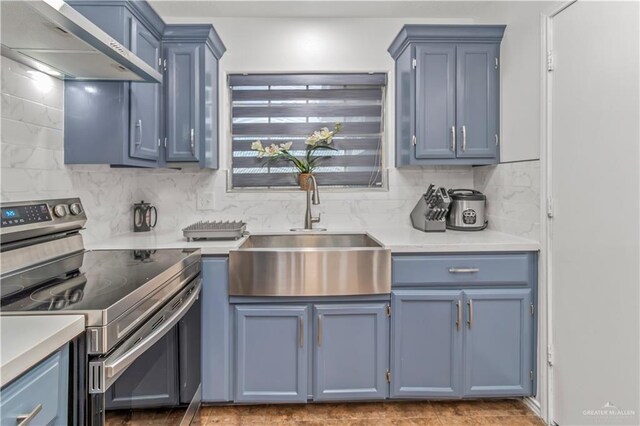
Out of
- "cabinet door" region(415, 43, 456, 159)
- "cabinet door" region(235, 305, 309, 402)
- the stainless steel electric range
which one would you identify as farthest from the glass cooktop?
"cabinet door" region(415, 43, 456, 159)

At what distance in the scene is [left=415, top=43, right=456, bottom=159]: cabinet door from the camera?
2336 mm

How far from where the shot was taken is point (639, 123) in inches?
54.1

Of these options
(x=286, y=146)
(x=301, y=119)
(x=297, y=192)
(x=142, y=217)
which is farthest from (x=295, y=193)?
(x=142, y=217)

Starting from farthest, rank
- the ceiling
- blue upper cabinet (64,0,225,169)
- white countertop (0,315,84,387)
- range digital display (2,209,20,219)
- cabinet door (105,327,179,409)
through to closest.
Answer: the ceiling → blue upper cabinet (64,0,225,169) → range digital display (2,209,20,219) → cabinet door (105,327,179,409) → white countertop (0,315,84,387)

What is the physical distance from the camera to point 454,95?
7.72 ft

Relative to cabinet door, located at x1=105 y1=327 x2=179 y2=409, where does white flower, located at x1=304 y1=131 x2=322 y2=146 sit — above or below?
above

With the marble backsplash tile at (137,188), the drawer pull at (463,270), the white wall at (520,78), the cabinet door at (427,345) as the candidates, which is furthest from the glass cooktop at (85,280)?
the white wall at (520,78)

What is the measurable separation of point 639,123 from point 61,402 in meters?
2.03

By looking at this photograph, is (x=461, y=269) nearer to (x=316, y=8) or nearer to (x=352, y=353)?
(x=352, y=353)

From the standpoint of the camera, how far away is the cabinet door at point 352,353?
194 centimetres

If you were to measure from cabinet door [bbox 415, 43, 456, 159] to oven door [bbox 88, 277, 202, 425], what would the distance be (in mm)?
1599

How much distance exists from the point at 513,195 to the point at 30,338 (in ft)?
7.60

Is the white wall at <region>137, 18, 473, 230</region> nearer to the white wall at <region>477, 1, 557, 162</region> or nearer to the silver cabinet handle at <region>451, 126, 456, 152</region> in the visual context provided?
the silver cabinet handle at <region>451, 126, 456, 152</region>

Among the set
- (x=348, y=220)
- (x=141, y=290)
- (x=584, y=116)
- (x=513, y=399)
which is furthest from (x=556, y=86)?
(x=141, y=290)
